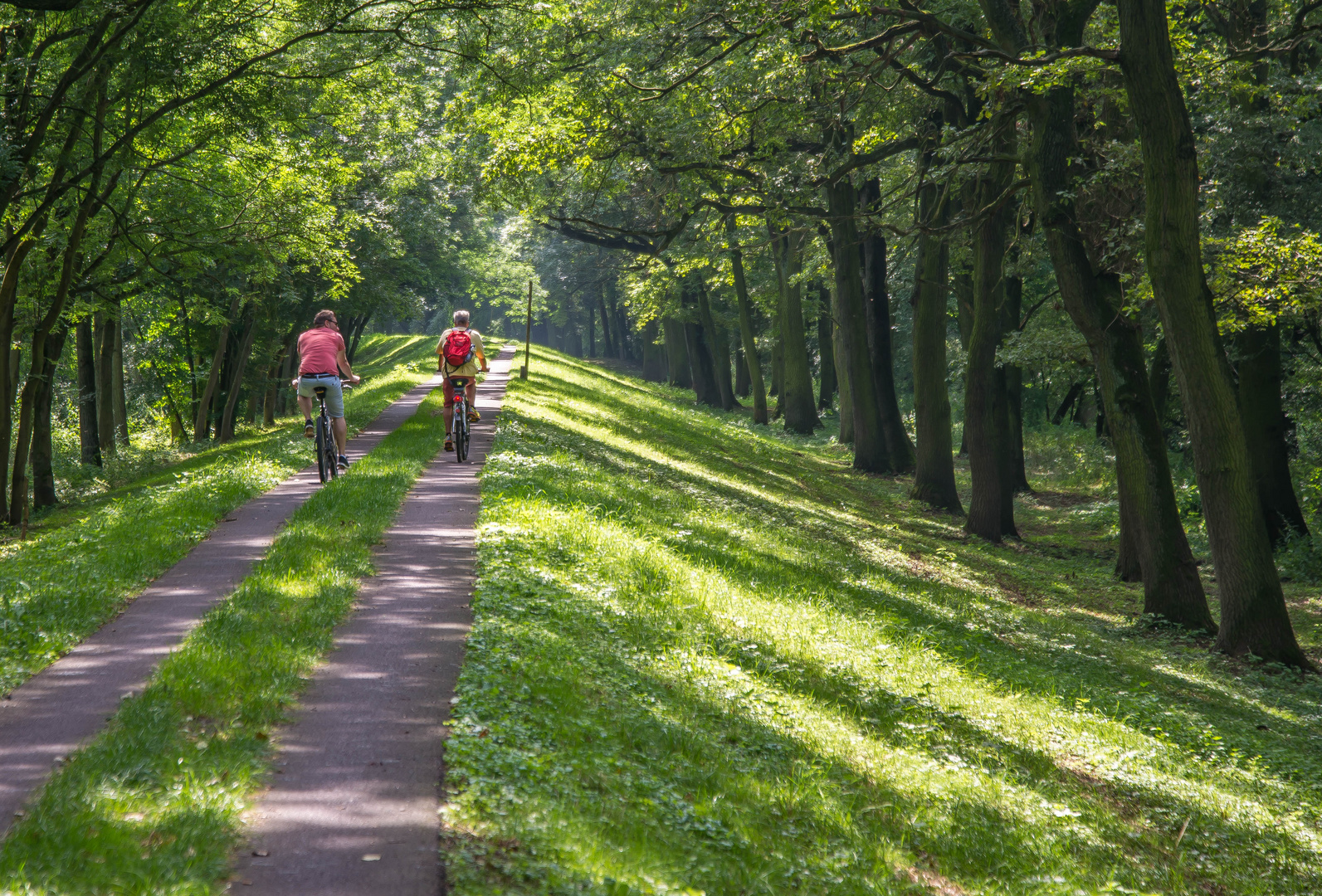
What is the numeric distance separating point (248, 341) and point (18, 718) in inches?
988

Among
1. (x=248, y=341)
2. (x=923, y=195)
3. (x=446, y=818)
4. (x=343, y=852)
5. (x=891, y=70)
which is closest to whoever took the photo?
(x=343, y=852)

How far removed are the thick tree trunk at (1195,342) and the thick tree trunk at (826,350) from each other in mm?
22369

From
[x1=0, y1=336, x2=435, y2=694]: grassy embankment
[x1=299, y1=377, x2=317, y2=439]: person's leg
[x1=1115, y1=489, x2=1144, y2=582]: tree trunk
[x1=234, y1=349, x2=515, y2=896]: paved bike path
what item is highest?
[x1=299, y1=377, x2=317, y2=439]: person's leg

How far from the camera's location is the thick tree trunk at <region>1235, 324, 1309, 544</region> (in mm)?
17375

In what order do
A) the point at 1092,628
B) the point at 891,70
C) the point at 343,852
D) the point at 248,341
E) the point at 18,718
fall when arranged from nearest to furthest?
the point at 343,852, the point at 18,718, the point at 1092,628, the point at 891,70, the point at 248,341

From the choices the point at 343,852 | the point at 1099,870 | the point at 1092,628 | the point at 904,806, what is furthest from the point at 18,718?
the point at 1092,628

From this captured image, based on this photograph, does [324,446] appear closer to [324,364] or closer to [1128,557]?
[324,364]

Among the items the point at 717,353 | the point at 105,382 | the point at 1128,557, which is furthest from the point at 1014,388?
the point at 105,382

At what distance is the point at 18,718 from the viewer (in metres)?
5.51

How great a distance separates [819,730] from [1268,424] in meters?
14.8

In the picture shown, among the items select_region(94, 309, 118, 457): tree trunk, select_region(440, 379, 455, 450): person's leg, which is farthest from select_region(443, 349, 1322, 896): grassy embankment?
select_region(94, 309, 118, 457): tree trunk

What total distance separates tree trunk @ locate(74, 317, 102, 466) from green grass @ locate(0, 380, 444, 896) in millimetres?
16333

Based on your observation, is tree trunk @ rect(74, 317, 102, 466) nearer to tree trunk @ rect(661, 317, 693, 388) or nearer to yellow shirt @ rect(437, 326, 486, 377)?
yellow shirt @ rect(437, 326, 486, 377)

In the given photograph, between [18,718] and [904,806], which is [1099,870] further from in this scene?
[18,718]
